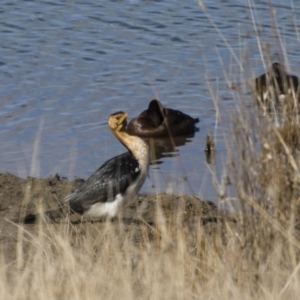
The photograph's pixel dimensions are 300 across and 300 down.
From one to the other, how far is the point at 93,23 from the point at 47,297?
11.3 metres

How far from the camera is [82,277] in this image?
5.12 metres

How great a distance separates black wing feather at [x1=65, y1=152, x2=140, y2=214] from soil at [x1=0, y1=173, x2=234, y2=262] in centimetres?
16

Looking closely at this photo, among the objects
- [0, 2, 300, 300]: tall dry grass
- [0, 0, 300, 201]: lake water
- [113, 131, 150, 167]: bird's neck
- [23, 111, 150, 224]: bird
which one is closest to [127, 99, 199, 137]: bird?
[0, 0, 300, 201]: lake water

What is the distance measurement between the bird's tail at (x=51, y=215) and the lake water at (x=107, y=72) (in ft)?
3.88

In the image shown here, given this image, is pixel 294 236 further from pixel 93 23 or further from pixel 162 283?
pixel 93 23

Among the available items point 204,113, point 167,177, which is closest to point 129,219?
point 167,177

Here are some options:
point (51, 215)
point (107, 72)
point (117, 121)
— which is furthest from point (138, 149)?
point (107, 72)

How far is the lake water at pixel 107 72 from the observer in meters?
10.5

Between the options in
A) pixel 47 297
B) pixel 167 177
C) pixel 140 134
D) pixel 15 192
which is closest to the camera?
pixel 47 297

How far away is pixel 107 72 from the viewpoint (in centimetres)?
1374

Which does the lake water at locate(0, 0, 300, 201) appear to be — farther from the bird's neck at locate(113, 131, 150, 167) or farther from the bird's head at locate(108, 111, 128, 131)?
the bird's head at locate(108, 111, 128, 131)

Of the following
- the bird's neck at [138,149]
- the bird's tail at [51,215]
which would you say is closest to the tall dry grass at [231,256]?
the bird's tail at [51,215]

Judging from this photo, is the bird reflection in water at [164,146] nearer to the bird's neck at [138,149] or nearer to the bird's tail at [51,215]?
the bird's neck at [138,149]

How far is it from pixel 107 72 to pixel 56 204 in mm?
5640
